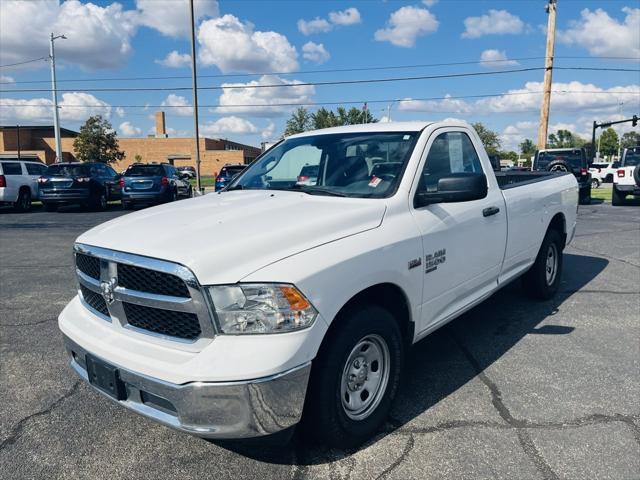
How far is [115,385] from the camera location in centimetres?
252

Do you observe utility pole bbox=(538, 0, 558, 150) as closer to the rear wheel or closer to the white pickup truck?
the rear wheel

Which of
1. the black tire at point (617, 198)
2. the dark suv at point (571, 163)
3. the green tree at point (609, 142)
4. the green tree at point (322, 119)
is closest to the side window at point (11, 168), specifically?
the dark suv at point (571, 163)

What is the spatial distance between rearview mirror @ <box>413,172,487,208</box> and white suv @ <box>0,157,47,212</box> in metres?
17.2

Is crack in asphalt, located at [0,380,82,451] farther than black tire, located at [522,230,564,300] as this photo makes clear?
No

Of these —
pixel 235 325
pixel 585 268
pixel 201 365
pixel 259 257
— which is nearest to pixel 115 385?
pixel 201 365

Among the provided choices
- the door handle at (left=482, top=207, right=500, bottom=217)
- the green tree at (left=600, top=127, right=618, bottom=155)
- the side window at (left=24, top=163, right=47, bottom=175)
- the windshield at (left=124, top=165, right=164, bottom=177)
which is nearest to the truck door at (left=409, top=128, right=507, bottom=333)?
the door handle at (left=482, top=207, right=500, bottom=217)

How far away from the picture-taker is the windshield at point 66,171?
664 inches

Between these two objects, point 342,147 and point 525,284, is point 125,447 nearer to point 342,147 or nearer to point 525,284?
point 342,147

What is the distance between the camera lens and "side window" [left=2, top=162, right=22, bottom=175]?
16.9m

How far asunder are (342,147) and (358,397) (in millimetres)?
1866

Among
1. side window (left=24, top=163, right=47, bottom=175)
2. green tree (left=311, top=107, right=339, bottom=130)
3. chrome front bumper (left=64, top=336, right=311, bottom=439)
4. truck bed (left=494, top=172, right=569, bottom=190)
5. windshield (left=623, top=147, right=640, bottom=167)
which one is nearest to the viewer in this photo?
chrome front bumper (left=64, top=336, right=311, bottom=439)

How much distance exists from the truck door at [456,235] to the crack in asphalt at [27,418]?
2511 mm

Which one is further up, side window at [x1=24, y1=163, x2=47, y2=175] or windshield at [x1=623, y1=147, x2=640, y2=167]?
windshield at [x1=623, y1=147, x2=640, y2=167]

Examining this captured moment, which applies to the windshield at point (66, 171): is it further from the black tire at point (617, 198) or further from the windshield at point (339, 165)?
the black tire at point (617, 198)
